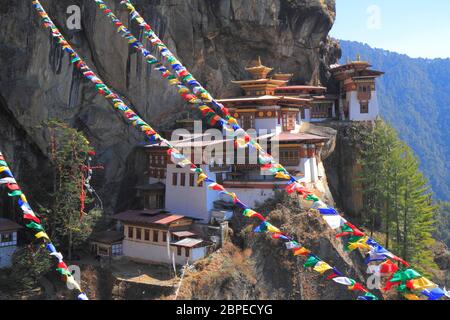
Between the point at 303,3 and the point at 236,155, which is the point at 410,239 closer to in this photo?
the point at 236,155

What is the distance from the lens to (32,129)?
3303cm

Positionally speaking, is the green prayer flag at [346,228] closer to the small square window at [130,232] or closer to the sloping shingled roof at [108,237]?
the small square window at [130,232]

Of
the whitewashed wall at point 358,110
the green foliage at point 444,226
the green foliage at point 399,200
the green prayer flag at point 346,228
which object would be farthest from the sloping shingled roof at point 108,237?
the green foliage at point 444,226

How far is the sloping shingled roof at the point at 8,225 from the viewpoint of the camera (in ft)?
97.7

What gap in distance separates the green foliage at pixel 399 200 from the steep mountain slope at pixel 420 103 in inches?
3198

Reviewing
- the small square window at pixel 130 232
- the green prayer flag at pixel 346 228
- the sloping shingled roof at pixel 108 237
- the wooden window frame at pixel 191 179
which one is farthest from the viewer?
the wooden window frame at pixel 191 179

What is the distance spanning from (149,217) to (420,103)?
127411mm

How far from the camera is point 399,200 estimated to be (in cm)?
3597

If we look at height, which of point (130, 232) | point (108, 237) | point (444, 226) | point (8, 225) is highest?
point (8, 225)

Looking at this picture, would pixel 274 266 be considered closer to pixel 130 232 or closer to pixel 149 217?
pixel 149 217

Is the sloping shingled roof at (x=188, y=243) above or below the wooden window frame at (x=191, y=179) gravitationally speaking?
below

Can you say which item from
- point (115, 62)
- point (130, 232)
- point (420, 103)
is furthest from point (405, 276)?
point (420, 103)

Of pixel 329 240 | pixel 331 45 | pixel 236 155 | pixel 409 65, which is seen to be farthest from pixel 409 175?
pixel 409 65

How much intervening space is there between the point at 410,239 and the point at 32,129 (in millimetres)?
26765
